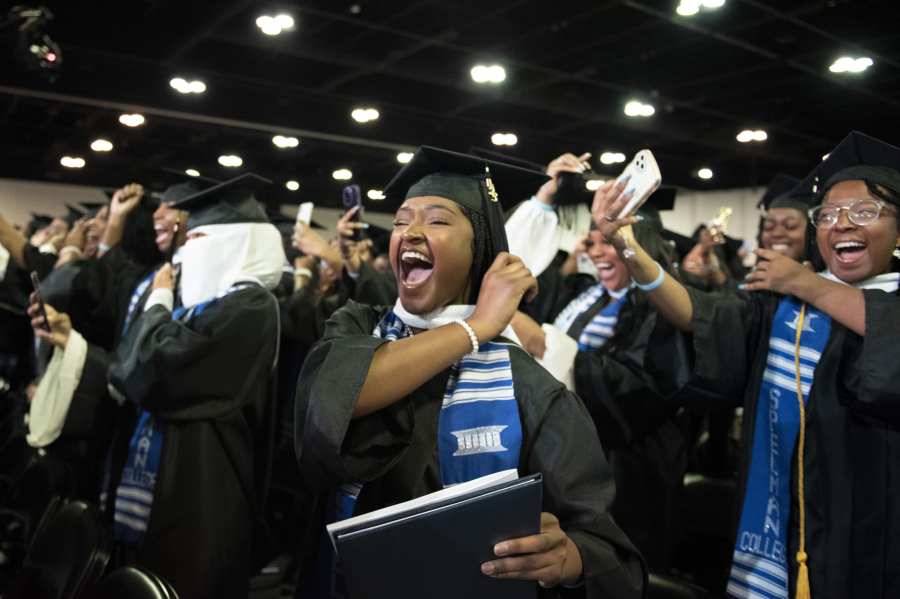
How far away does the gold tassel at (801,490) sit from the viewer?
6.82 feet

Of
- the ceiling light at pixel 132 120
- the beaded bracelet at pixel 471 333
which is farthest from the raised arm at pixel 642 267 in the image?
the ceiling light at pixel 132 120

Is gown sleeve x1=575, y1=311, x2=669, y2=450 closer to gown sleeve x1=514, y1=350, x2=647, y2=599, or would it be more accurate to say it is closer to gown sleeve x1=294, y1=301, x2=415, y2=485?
gown sleeve x1=514, y1=350, x2=647, y2=599

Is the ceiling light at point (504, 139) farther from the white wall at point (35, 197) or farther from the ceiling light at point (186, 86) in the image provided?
the white wall at point (35, 197)

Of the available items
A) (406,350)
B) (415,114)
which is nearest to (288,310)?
(406,350)

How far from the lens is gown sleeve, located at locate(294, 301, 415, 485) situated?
154cm

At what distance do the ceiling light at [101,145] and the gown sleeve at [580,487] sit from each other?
388 inches

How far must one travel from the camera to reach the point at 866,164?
235 centimetres

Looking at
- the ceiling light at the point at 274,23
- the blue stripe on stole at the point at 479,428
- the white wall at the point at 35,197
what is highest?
the ceiling light at the point at 274,23

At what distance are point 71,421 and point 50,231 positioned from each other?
15.7 feet

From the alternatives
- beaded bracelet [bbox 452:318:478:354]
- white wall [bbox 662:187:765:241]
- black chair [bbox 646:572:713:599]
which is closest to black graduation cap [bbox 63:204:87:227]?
beaded bracelet [bbox 452:318:478:354]

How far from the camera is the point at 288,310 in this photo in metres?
4.77

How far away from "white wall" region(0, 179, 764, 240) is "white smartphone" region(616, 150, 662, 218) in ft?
35.1

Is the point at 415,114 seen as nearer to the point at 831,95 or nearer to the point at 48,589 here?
the point at 831,95

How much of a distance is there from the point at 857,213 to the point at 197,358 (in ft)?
7.98
